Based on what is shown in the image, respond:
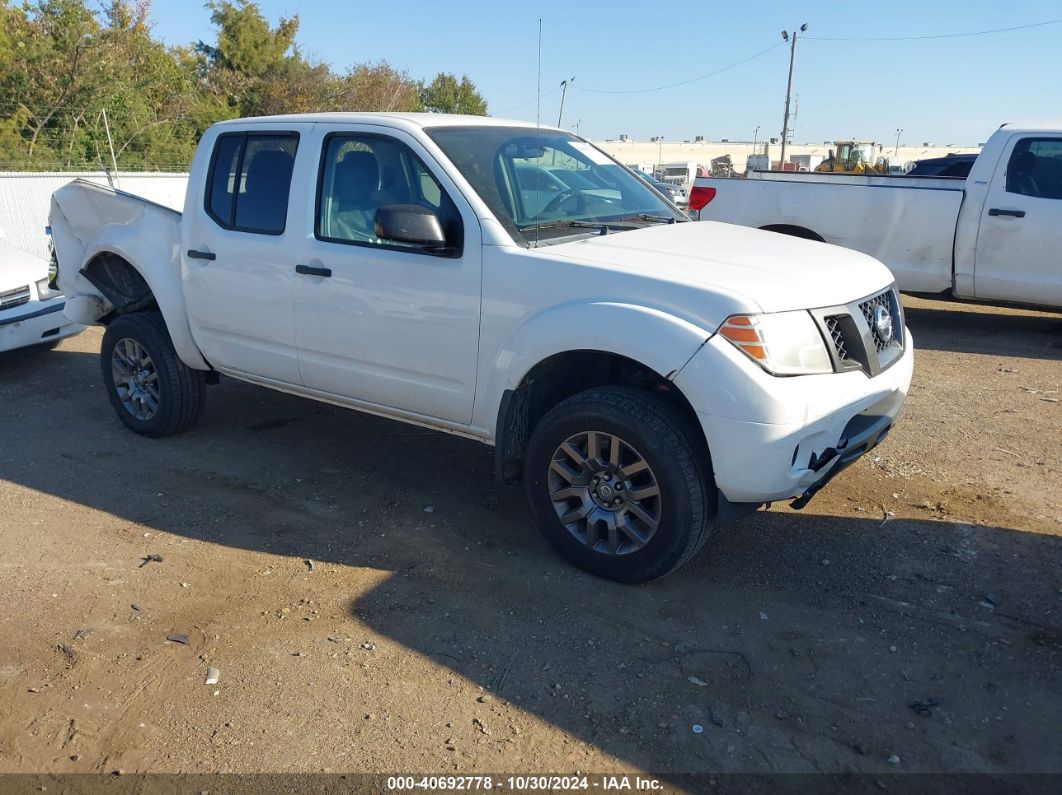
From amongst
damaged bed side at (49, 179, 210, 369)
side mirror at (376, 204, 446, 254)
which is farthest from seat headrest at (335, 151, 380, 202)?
damaged bed side at (49, 179, 210, 369)

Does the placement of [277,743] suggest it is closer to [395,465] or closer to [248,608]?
[248,608]

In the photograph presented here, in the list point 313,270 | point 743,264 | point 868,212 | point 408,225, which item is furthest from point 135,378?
point 868,212

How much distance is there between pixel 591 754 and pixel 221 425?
4.28m

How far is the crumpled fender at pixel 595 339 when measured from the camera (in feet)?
11.9

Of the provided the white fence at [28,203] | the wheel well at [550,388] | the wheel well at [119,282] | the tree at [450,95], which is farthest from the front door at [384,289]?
the tree at [450,95]

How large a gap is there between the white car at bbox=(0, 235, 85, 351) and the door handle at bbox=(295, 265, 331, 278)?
3908 mm

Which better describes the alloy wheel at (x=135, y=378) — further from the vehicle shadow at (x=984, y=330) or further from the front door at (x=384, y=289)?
the vehicle shadow at (x=984, y=330)

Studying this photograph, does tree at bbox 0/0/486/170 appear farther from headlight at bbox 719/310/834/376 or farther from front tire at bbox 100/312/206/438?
headlight at bbox 719/310/834/376

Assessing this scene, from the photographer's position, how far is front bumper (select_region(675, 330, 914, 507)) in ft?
11.5

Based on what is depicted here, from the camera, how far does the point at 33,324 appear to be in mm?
7824

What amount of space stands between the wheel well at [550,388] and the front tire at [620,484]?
136mm

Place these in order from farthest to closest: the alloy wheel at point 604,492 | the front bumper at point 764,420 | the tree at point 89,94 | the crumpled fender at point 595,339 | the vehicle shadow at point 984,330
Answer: the tree at point 89,94
the vehicle shadow at point 984,330
the alloy wheel at point 604,492
the crumpled fender at point 595,339
the front bumper at point 764,420

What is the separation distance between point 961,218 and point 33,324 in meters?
8.48

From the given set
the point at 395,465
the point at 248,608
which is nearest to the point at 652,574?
the point at 248,608
